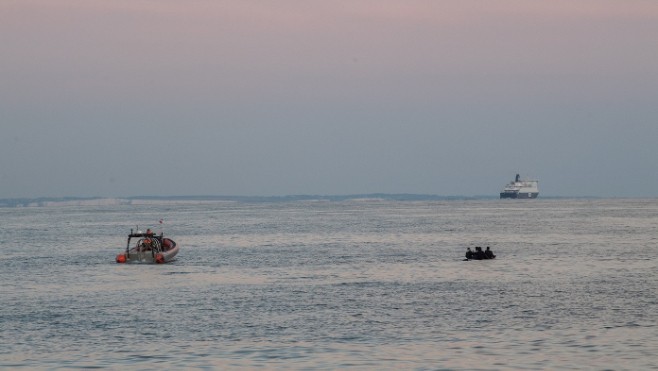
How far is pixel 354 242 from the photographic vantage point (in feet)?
342

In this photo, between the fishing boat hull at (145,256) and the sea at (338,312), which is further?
the fishing boat hull at (145,256)

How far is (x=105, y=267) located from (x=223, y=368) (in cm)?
4566

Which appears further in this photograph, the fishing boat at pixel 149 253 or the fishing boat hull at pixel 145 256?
the fishing boat at pixel 149 253

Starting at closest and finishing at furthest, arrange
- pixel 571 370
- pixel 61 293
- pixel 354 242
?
pixel 571 370 < pixel 61 293 < pixel 354 242

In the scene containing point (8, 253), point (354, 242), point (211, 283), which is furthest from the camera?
point (354, 242)

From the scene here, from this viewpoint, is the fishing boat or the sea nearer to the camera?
the sea

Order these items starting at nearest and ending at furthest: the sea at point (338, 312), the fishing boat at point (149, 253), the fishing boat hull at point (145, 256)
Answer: the sea at point (338, 312), the fishing boat hull at point (145, 256), the fishing boat at point (149, 253)

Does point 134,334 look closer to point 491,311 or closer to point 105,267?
point 491,311

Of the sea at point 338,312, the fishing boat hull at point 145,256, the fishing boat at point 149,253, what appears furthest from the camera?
the fishing boat at point 149,253

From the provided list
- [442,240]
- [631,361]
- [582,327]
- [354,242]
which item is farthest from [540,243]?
[631,361]

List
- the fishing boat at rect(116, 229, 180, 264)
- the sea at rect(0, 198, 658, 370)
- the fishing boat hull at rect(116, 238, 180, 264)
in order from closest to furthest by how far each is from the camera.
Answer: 1. the sea at rect(0, 198, 658, 370)
2. the fishing boat hull at rect(116, 238, 180, 264)
3. the fishing boat at rect(116, 229, 180, 264)

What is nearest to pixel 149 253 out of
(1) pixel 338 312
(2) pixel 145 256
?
(2) pixel 145 256

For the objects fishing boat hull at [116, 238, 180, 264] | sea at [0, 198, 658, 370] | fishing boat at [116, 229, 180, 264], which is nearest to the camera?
sea at [0, 198, 658, 370]

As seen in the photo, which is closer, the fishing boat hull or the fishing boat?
the fishing boat hull
